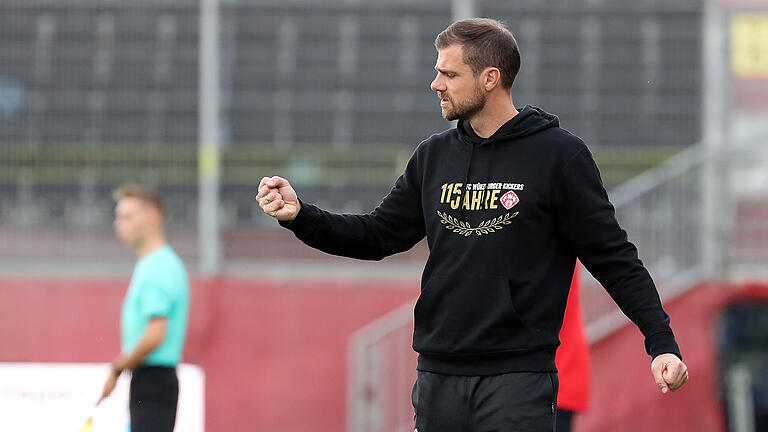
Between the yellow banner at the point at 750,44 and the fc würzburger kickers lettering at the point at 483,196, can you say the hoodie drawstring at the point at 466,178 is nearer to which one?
the fc würzburger kickers lettering at the point at 483,196

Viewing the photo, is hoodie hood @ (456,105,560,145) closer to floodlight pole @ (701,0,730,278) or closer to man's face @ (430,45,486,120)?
man's face @ (430,45,486,120)

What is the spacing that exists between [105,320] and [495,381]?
7521 millimetres

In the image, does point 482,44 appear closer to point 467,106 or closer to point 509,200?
point 467,106

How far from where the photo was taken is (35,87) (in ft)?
37.0

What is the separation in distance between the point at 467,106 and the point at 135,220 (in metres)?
3.03

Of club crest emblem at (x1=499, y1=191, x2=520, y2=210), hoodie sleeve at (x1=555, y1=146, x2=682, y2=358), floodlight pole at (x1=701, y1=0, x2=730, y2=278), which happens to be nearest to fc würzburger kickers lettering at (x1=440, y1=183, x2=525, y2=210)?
club crest emblem at (x1=499, y1=191, x2=520, y2=210)

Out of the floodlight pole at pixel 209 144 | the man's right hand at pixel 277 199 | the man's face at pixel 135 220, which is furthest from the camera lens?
the floodlight pole at pixel 209 144

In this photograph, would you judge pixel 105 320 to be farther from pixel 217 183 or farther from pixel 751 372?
pixel 751 372

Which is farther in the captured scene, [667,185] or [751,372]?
[751,372]

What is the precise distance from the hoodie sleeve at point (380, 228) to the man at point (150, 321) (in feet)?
6.97

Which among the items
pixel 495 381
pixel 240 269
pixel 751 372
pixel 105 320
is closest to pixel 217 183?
pixel 240 269

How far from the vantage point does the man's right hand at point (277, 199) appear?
411cm

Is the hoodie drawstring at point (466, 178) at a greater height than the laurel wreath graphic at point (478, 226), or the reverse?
the hoodie drawstring at point (466, 178)

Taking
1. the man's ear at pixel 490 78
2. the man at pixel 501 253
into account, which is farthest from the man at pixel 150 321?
the man's ear at pixel 490 78
